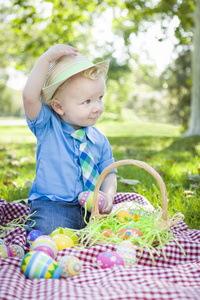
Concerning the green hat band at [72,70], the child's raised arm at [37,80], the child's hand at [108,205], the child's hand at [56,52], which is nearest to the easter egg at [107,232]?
the child's hand at [108,205]

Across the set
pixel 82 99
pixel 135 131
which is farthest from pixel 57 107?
pixel 135 131

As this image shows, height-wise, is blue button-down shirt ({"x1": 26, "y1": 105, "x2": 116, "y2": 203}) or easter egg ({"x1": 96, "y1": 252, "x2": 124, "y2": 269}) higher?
blue button-down shirt ({"x1": 26, "y1": 105, "x2": 116, "y2": 203})

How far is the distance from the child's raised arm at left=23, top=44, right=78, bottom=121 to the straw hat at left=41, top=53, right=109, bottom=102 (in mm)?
79

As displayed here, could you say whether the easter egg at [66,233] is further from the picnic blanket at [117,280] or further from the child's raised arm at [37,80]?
the child's raised arm at [37,80]

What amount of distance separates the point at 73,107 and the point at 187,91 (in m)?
12.1

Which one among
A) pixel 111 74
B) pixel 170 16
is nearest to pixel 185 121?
pixel 170 16

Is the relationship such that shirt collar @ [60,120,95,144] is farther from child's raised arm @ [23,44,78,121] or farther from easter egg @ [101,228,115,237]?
easter egg @ [101,228,115,237]

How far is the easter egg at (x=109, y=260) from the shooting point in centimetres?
158

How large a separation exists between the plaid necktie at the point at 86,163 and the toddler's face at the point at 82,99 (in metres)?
0.11

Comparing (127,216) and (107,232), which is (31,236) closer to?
(107,232)

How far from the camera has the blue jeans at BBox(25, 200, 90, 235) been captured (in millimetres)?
2121

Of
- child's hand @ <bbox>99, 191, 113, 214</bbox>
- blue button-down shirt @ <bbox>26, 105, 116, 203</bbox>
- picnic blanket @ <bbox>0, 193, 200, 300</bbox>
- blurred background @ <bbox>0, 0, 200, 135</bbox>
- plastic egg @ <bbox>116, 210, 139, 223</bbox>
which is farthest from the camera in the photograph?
blurred background @ <bbox>0, 0, 200, 135</bbox>

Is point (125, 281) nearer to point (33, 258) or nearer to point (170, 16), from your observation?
point (33, 258)

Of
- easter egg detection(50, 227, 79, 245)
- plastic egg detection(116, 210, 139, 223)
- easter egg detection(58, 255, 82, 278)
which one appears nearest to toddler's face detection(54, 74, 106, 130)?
plastic egg detection(116, 210, 139, 223)
